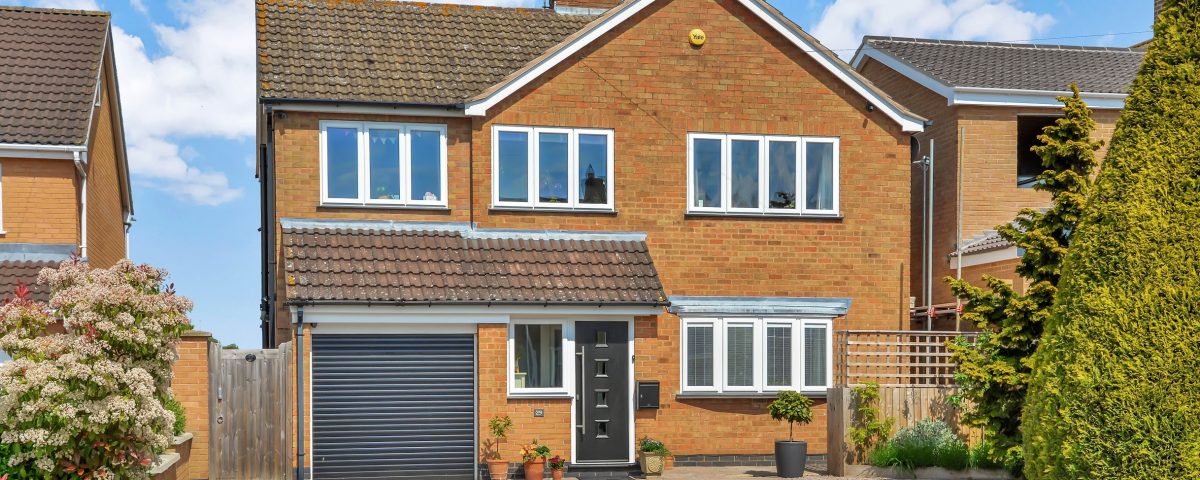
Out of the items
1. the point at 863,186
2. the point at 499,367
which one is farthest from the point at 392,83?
the point at 863,186

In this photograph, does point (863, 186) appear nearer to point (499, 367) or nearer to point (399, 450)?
point (499, 367)

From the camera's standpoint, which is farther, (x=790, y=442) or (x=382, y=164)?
(x=382, y=164)

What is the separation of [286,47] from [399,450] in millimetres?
7041

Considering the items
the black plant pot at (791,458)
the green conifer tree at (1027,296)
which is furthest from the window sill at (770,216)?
the green conifer tree at (1027,296)

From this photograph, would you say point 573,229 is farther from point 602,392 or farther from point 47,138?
point 47,138

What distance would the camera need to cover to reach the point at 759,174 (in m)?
21.5

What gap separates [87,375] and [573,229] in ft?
32.7

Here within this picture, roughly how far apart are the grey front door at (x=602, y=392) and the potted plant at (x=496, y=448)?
127 centimetres

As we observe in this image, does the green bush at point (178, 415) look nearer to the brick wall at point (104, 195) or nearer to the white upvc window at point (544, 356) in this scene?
the white upvc window at point (544, 356)

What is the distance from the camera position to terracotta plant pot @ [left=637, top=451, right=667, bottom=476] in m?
19.4

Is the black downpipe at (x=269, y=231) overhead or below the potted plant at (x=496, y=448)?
overhead

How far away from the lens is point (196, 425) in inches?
726

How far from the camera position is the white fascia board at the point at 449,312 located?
18.7 meters

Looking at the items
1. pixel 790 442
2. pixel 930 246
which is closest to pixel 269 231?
pixel 790 442
